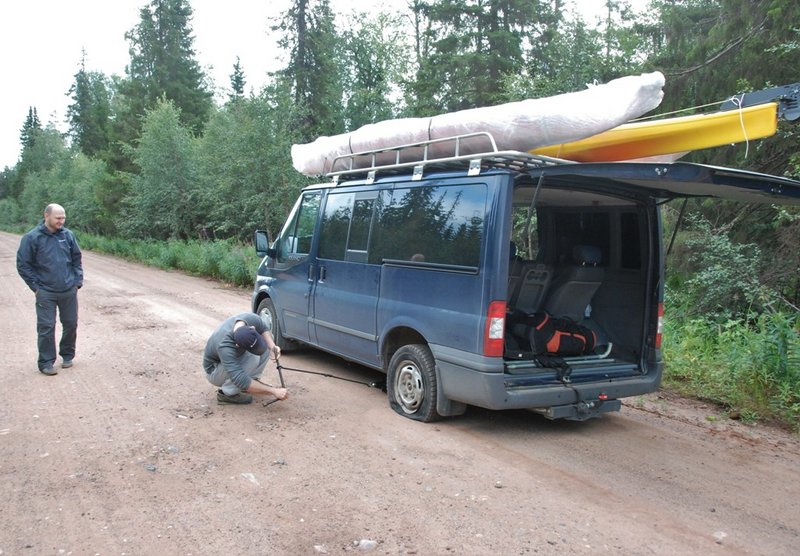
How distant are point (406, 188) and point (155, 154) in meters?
22.5

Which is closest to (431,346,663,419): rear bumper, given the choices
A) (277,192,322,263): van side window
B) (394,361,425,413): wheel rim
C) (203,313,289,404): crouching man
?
(394,361,425,413): wheel rim

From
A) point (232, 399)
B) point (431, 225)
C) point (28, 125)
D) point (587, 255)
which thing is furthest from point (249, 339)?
point (28, 125)

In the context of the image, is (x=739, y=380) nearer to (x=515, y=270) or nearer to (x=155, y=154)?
(x=515, y=270)

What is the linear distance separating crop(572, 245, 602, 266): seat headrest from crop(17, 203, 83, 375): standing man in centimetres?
567

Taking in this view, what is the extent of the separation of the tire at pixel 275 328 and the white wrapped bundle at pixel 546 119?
10.2 feet

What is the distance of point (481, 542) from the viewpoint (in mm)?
3432

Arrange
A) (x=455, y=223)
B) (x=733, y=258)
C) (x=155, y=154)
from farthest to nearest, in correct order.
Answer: (x=155, y=154) < (x=733, y=258) < (x=455, y=223)

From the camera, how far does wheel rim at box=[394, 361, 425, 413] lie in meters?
5.45

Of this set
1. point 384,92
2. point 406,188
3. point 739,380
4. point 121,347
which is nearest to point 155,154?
point 384,92

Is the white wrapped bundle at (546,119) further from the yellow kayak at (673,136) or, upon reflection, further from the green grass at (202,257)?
the green grass at (202,257)

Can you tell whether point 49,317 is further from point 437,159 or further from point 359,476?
point 437,159

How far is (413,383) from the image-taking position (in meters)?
5.53

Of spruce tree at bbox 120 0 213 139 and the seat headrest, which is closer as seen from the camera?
the seat headrest

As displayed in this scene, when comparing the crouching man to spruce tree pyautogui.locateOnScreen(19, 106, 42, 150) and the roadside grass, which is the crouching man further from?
spruce tree pyautogui.locateOnScreen(19, 106, 42, 150)
